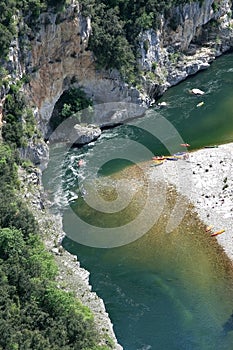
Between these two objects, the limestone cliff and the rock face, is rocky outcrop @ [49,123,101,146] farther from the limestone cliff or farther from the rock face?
the limestone cliff

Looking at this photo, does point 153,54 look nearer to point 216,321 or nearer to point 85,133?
point 85,133

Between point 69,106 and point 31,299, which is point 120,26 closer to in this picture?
point 69,106

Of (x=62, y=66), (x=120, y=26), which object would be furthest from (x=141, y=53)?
(x=62, y=66)

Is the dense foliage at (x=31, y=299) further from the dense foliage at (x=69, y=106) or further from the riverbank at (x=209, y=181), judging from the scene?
the dense foliage at (x=69, y=106)

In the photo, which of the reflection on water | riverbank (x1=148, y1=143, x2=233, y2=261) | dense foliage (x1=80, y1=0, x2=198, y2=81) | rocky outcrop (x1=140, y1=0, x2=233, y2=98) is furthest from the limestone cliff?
the reflection on water

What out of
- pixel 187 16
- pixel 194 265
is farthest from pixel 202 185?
pixel 187 16
